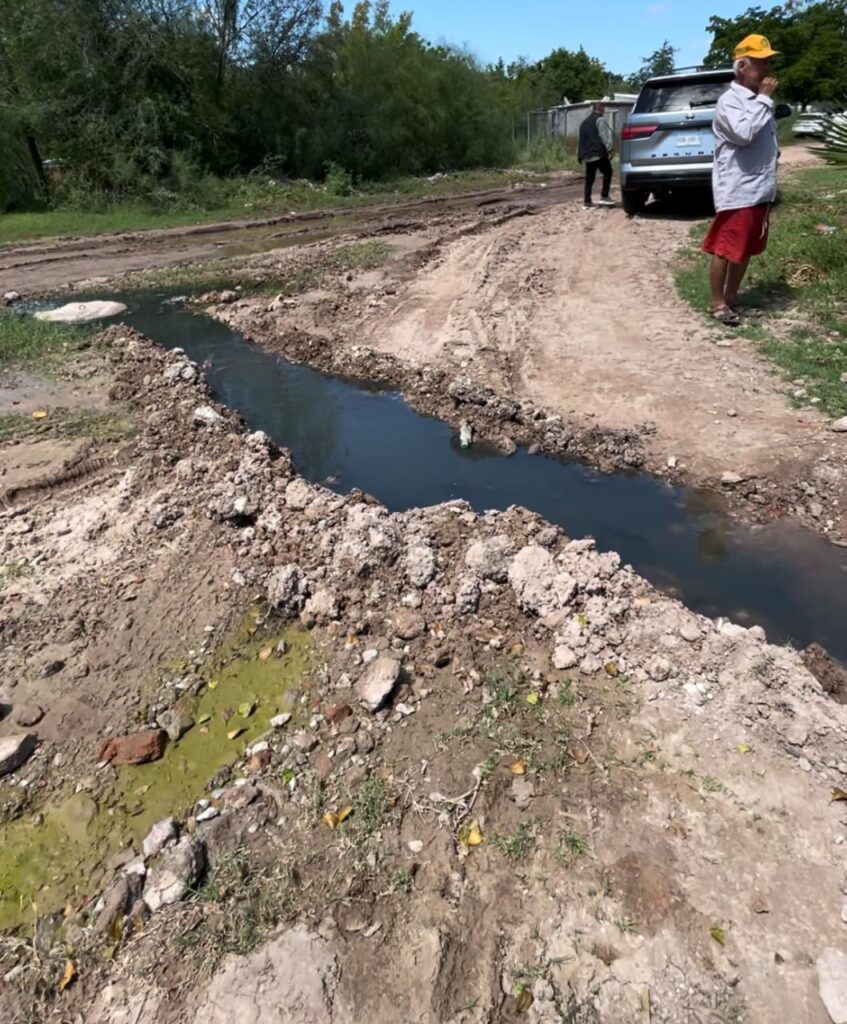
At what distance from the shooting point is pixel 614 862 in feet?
7.12

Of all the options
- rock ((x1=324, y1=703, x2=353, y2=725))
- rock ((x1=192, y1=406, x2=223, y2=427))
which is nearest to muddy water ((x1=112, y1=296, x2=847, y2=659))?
rock ((x1=192, y1=406, x2=223, y2=427))

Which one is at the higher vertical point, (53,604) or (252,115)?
(252,115)

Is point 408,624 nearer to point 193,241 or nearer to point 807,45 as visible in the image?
point 193,241

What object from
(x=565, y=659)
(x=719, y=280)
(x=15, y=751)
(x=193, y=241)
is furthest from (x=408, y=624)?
(x=193, y=241)

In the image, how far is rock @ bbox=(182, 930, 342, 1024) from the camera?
1867mm

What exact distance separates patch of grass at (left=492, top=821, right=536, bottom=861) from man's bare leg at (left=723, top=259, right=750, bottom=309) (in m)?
5.12

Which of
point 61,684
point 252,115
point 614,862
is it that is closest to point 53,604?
point 61,684

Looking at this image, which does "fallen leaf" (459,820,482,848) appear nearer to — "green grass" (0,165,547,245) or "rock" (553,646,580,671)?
"rock" (553,646,580,671)

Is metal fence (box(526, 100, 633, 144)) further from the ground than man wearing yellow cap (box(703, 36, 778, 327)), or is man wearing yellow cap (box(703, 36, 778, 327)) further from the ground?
man wearing yellow cap (box(703, 36, 778, 327))

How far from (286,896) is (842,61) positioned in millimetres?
43021

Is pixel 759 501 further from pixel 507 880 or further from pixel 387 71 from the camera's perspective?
pixel 387 71

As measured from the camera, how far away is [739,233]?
564 cm

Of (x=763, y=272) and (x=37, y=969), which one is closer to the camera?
(x=37, y=969)

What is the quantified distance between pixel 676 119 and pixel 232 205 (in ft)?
37.8
